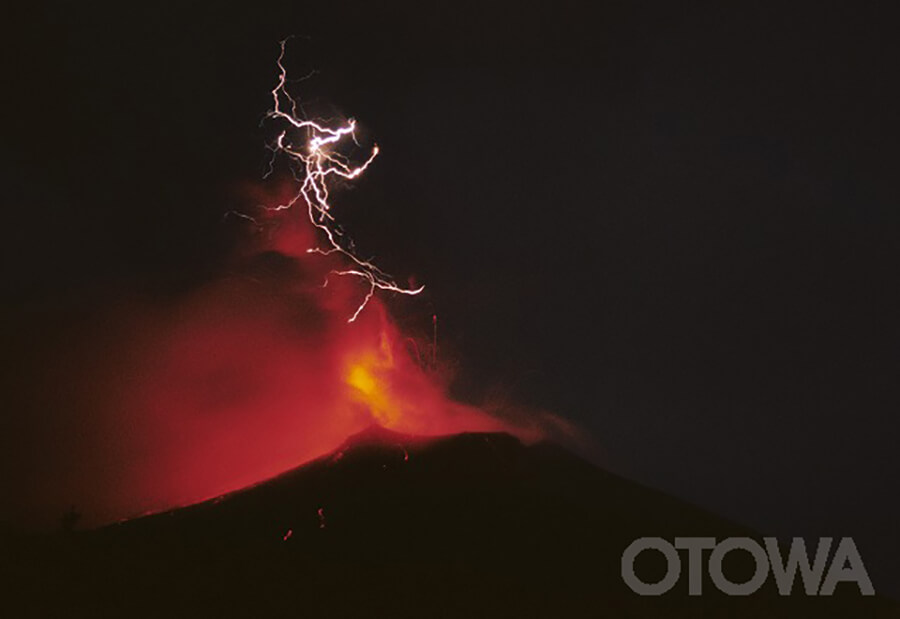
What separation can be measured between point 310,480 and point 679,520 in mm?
13041

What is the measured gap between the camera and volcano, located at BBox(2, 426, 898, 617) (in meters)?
17.9

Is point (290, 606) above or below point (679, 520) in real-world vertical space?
below

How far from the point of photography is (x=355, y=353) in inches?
1476

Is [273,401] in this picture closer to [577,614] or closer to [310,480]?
[310,480]

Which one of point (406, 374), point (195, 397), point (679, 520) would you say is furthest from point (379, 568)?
point (195, 397)

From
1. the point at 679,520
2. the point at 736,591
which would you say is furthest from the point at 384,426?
the point at 736,591

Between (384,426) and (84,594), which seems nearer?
(84,594)

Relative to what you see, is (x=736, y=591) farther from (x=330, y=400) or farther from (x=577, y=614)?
(x=330, y=400)

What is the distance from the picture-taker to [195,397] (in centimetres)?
4447

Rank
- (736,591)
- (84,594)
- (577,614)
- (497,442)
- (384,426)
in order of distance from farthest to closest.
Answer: (384,426) < (497,442) < (736,591) < (577,614) < (84,594)

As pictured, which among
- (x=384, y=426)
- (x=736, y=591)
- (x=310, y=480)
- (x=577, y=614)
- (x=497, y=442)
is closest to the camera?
(x=577, y=614)

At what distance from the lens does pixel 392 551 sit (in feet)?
70.8

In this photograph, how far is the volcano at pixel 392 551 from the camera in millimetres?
17938

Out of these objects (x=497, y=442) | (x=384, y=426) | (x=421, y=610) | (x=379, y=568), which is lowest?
(x=421, y=610)
